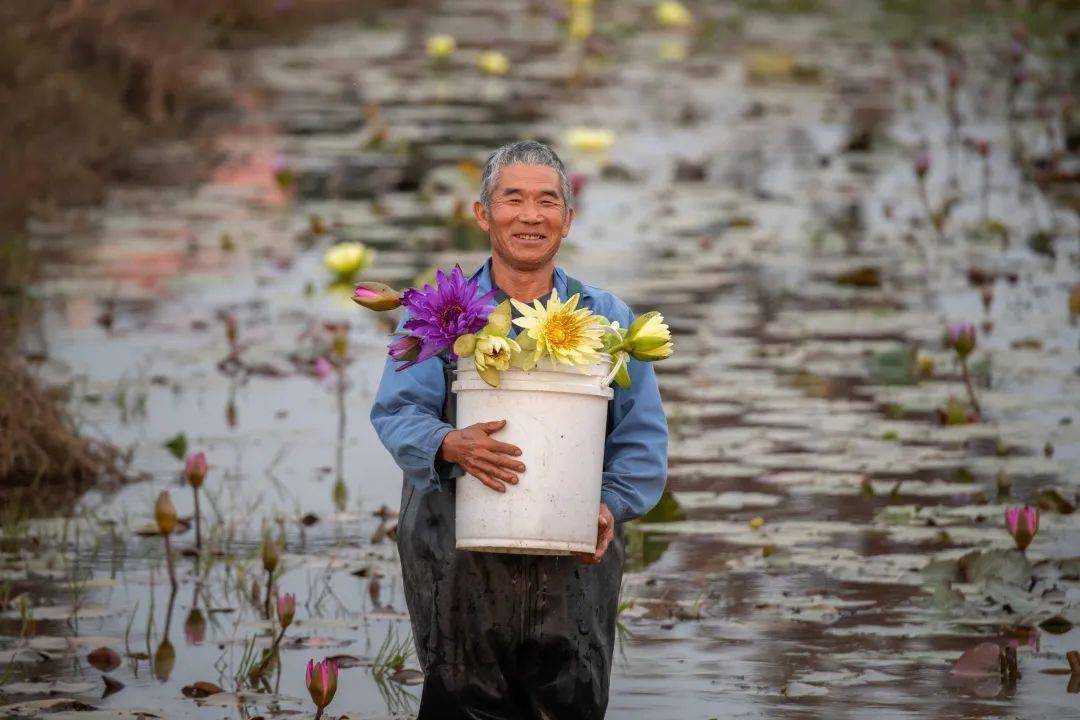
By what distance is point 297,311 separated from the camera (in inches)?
373

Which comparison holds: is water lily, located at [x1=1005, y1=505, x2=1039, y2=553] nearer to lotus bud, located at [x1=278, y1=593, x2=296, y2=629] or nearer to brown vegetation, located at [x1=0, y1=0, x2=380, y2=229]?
lotus bud, located at [x1=278, y1=593, x2=296, y2=629]

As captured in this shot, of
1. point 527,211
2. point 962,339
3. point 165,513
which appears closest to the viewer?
point 527,211

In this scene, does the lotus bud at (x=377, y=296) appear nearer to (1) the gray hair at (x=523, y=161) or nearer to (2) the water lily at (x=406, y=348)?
(2) the water lily at (x=406, y=348)

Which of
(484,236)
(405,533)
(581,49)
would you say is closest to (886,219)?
(484,236)

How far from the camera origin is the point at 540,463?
3.63 m

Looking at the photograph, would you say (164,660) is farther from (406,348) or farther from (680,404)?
(680,404)

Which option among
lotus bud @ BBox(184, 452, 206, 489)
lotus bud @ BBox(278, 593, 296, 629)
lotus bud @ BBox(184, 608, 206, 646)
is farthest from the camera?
lotus bud @ BBox(184, 452, 206, 489)

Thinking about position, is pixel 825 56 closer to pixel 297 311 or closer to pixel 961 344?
pixel 297 311

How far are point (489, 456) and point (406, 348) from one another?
253 millimetres

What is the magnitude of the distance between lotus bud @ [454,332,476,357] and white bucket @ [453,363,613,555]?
60 millimetres

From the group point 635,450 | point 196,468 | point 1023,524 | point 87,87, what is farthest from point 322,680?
point 87,87

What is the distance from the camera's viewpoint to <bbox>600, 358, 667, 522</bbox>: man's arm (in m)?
3.86

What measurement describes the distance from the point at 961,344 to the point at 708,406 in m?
1.18

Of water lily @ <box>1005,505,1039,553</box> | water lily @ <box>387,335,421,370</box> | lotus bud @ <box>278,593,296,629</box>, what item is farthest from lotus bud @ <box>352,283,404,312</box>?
water lily @ <box>1005,505,1039,553</box>
